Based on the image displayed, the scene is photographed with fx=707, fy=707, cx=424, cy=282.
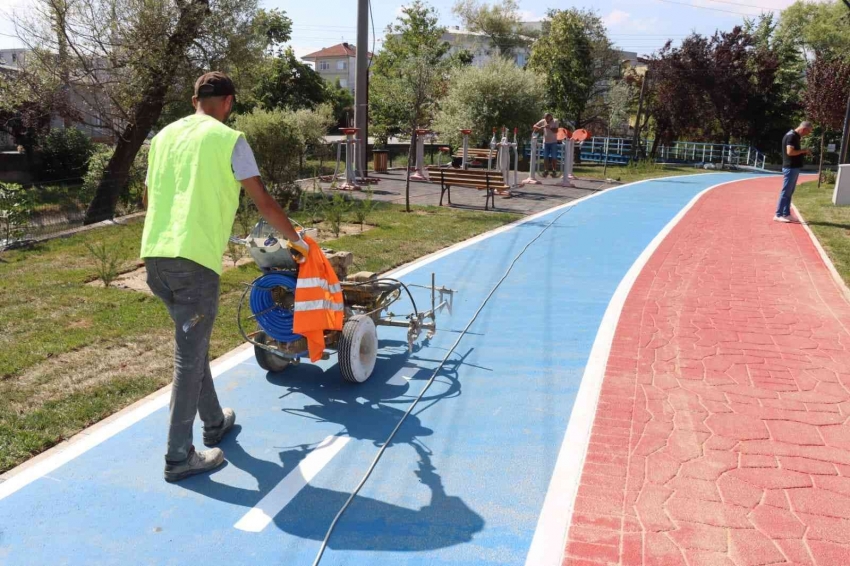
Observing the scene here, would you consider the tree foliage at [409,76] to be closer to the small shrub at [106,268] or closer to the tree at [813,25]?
the small shrub at [106,268]

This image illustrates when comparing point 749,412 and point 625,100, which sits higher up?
point 625,100

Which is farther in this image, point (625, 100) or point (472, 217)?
point (625, 100)

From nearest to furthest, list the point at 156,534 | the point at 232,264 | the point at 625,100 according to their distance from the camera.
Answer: the point at 156,534 → the point at 232,264 → the point at 625,100

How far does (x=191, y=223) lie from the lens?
370 centimetres

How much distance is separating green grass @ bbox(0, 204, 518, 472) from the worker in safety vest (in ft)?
3.71

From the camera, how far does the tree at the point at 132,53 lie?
1355 cm

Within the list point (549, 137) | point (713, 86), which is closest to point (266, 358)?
point (549, 137)

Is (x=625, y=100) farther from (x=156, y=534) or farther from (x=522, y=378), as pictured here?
(x=156, y=534)

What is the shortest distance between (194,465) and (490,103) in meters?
22.0

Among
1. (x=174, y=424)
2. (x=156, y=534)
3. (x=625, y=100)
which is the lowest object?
(x=156, y=534)

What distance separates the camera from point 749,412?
4.96 m

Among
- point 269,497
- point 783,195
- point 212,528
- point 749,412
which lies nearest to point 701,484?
point 749,412

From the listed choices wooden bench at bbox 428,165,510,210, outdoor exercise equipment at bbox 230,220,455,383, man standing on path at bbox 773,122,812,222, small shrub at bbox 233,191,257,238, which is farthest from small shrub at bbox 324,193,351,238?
man standing on path at bbox 773,122,812,222

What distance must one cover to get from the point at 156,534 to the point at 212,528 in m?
0.26
